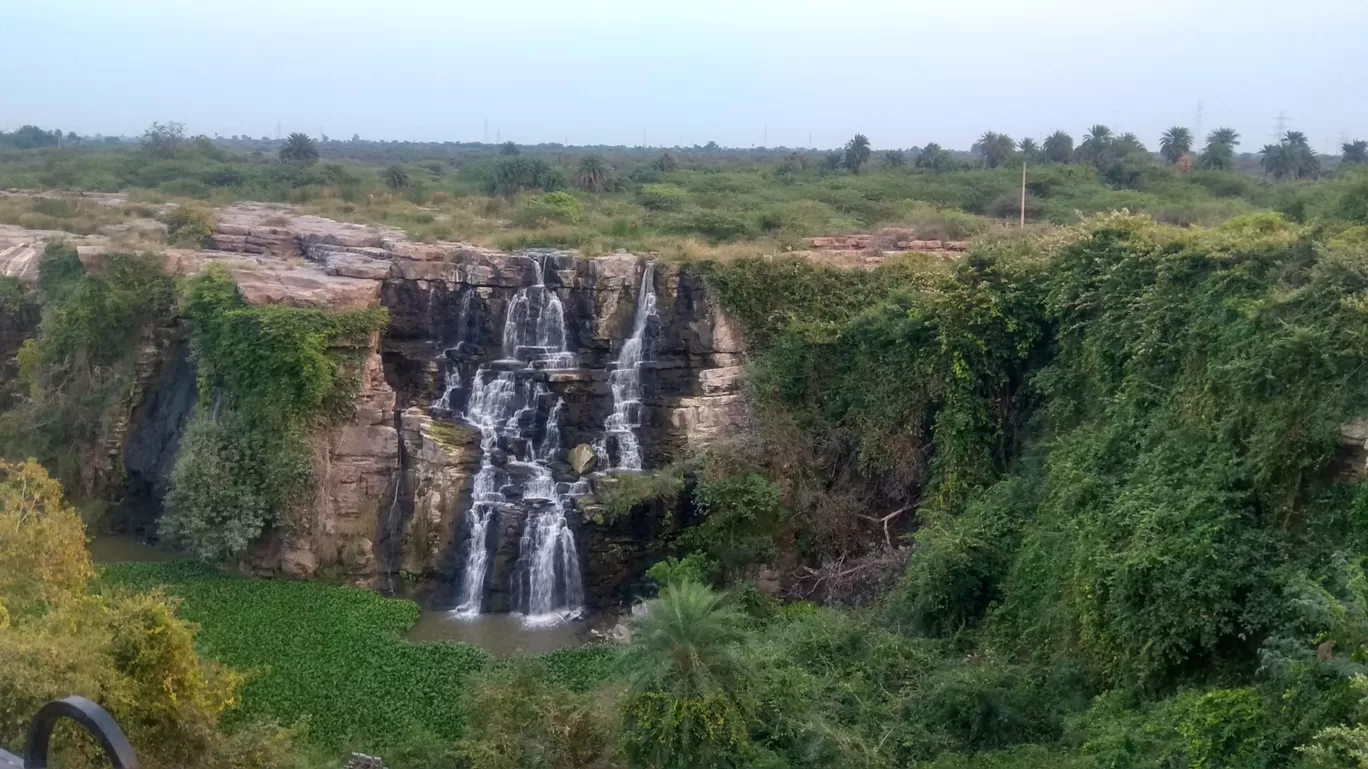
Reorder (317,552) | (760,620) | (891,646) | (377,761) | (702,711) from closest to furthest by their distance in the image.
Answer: (702,711), (377,761), (891,646), (760,620), (317,552)

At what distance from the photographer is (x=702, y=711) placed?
26.4 feet

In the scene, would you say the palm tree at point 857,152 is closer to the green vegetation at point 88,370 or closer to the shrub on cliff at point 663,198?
the shrub on cliff at point 663,198

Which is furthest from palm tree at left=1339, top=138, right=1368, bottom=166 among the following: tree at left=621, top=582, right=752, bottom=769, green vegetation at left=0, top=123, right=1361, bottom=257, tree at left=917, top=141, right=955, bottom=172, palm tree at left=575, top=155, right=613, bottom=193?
tree at left=621, top=582, right=752, bottom=769

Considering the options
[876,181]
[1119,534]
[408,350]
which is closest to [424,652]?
[408,350]

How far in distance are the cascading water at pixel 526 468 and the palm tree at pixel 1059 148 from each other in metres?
35.2

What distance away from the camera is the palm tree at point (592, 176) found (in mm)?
39219

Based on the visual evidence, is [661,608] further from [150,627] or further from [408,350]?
[408,350]

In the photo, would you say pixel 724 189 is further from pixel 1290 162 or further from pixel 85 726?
pixel 85 726

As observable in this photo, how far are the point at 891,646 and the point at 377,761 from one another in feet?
16.9

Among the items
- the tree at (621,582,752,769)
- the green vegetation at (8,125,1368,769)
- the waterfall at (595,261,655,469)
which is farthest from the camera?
the waterfall at (595,261,655,469)

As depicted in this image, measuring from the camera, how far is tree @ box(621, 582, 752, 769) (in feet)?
26.5

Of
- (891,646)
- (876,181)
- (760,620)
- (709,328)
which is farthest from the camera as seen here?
(876,181)

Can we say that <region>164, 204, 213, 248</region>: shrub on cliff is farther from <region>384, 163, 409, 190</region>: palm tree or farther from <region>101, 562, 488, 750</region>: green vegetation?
<region>384, 163, 409, 190</region>: palm tree

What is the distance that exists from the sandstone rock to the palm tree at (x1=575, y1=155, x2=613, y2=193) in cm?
2409
